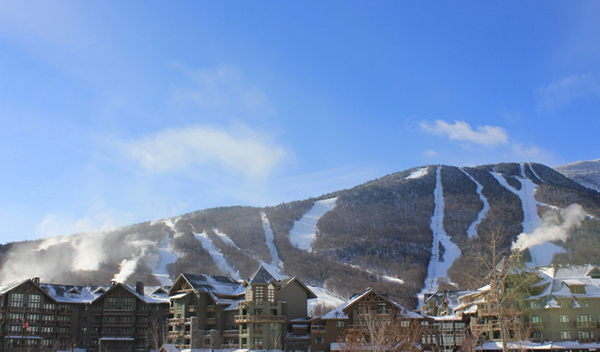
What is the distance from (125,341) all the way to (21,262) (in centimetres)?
11737

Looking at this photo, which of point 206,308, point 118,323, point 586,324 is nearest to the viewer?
point 586,324

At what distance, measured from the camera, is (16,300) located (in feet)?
284

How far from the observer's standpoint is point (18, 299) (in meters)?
86.9

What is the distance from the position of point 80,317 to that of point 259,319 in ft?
115

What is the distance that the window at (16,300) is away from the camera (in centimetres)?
8606

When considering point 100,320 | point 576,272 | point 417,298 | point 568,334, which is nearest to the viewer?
point 568,334

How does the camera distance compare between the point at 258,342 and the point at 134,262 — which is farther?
the point at 134,262

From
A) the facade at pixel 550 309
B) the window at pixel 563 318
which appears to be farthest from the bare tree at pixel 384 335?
the window at pixel 563 318

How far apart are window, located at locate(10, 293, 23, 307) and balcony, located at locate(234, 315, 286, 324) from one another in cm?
3535

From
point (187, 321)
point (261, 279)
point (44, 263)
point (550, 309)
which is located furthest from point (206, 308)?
point (44, 263)

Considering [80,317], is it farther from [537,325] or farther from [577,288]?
[577,288]

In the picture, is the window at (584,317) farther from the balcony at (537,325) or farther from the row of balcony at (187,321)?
the row of balcony at (187,321)

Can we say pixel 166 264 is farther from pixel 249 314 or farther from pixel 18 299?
pixel 249 314

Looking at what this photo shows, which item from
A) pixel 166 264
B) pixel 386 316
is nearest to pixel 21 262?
pixel 166 264
